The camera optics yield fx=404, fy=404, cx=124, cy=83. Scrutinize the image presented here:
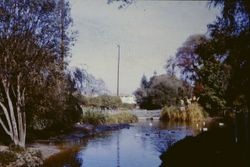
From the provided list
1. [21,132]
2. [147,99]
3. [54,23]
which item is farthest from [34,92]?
[147,99]

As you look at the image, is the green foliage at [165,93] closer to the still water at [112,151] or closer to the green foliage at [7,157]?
the still water at [112,151]

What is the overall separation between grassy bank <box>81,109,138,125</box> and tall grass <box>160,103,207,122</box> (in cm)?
429

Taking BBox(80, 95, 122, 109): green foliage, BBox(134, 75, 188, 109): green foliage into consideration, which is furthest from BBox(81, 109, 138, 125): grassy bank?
BBox(80, 95, 122, 109): green foliage

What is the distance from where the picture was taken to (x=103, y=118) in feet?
132

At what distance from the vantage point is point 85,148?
23031 millimetres

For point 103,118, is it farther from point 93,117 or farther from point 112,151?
point 112,151

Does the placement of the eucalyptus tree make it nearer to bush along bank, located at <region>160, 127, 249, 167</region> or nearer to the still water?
the still water

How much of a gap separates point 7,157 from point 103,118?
80.0 ft

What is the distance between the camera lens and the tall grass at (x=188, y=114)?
140ft

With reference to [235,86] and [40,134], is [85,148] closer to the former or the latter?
[40,134]

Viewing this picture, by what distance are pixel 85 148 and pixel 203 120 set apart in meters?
21.7

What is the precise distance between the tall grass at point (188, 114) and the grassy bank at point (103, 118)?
14.1 feet

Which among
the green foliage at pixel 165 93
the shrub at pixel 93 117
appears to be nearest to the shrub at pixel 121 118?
the shrub at pixel 93 117

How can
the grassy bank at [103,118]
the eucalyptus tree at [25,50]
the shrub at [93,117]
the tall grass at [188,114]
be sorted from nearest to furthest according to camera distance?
the eucalyptus tree at [25,50] → the shrub at [93,117] → the grassy bank at [103,118] → the tall grass at [188,114]
